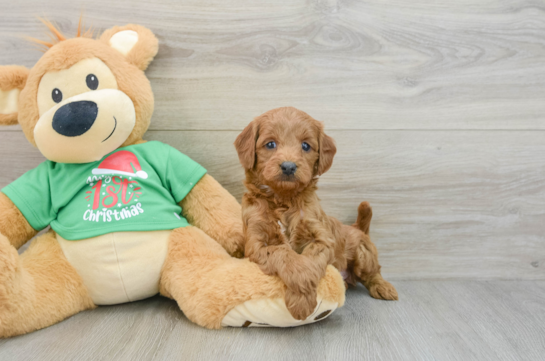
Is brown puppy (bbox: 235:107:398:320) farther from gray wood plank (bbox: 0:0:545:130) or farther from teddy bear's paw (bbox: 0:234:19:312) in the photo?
teddy bear's paw (bbox: 0:234:19:312)

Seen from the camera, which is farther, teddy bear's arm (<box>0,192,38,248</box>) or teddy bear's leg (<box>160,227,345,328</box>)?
teddy bear's arm (<box>0,192,38,248</box>)

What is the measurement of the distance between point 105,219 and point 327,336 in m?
0.76

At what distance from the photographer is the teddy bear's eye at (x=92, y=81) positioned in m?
1.19

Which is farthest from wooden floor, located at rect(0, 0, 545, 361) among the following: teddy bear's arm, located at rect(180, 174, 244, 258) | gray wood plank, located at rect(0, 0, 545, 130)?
teddy bear's arm, located at rect(180, 174, 244, 258)

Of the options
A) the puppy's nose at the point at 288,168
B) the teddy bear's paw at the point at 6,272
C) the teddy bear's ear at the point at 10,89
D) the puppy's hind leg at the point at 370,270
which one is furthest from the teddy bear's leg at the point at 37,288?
the puppy's hind leg at the point at 370,270

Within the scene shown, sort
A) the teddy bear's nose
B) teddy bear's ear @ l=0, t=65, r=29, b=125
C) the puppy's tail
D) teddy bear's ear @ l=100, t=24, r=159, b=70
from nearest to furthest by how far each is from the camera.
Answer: the teddy bear's nose < teddy bear's ear @ l=0, t=65, r=29, b=125 < teddy bear's ear @ l=100, t=24, r=159, b=70 < the puppy's tail

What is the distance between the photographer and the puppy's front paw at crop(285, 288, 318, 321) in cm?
100

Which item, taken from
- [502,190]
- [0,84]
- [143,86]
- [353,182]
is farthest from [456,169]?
[0,84]

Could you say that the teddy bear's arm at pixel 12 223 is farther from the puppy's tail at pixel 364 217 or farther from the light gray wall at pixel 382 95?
the puppy's tail at pixel 364 217

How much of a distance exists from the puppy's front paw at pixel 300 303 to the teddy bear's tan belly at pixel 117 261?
0.45m

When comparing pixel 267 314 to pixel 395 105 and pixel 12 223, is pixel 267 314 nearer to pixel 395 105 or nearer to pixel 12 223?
pixel 12 223

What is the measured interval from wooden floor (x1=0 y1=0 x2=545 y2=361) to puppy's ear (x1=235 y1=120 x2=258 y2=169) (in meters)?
0.36

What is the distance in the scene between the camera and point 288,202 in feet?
3.73

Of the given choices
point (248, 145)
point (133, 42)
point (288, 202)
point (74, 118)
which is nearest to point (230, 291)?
point (288, 202)
